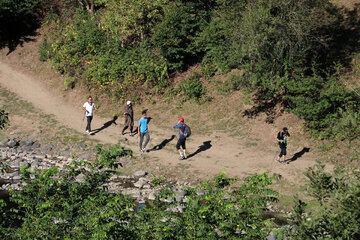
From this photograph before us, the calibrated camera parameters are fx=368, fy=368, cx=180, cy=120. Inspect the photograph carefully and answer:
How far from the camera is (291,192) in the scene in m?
13.0

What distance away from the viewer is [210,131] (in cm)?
1825

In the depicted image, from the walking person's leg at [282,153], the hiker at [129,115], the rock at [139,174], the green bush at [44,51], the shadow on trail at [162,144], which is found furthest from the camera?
the green bush at [44,51]

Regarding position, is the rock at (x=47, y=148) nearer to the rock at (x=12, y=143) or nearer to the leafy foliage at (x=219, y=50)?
the rock at (x=12, y=143)

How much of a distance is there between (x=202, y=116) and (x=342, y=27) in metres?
10.3

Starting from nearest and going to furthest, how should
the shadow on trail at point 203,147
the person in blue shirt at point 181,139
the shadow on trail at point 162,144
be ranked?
the person in blue shirt at point 181,139
the shadow on trail at point 203,147
the shadow on trail at point 162,144

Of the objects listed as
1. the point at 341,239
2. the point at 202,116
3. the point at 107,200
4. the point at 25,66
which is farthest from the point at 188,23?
the point at 341,239

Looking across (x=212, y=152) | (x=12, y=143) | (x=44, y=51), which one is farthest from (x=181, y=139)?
(x=44, y=51)

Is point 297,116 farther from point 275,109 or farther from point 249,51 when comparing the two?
point 249,51

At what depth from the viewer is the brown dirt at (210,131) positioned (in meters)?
15.0

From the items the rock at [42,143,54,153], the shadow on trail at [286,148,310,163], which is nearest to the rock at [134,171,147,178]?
the rock at [42,143,54,153]

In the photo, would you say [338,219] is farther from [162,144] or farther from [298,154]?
[162,144]

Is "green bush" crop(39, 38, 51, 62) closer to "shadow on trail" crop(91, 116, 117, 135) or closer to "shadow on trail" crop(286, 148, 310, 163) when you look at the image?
"shadow on trail" crop(91, 116, 117, 135)

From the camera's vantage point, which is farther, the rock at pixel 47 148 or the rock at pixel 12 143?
the rock at pixel 12 143

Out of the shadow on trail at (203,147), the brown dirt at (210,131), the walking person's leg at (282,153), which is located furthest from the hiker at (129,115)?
the walking person's leg at (282,153)
